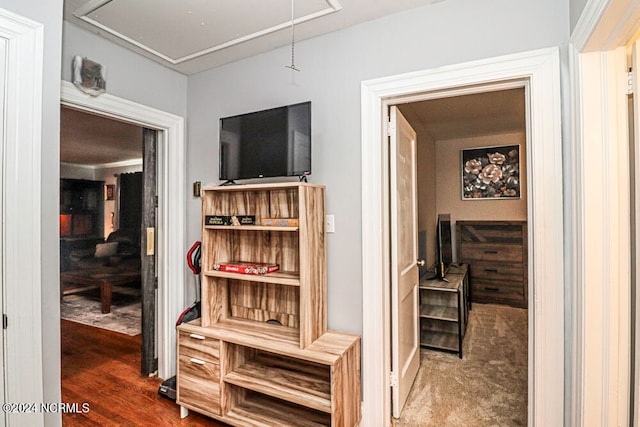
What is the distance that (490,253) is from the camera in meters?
4.93

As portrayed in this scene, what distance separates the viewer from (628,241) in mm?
1345

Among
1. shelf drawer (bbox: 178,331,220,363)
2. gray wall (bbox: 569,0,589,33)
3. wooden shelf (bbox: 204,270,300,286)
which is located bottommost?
shelf drawer (bbox: 178,331,220,363)

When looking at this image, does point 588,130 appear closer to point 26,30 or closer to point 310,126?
point 310,126

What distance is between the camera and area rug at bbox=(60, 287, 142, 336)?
4059 mm

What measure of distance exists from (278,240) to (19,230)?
4.42ft

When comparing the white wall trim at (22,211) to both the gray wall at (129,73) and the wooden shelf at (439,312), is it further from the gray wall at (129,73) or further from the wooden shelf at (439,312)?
the wooden shelf at (439,312)

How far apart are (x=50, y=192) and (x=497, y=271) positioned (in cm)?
527

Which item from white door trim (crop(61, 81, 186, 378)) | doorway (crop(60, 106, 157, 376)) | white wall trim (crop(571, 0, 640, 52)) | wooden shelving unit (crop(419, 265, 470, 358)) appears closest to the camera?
white wall trim (crop(571, 0, 640, 52))

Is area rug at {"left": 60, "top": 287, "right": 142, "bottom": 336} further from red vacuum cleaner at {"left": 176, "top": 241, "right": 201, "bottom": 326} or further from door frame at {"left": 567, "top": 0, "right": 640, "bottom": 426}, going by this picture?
door frame at {"left": 567, "top": 0, "right": 640, "bottom": 426}

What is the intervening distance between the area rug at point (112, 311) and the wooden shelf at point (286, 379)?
7.61ft

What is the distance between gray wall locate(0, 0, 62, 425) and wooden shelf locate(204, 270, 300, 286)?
0.82 m

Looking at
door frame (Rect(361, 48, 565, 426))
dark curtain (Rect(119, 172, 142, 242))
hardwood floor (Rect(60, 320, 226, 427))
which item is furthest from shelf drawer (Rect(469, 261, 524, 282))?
dark curtain (Rect(119, 172, 142, 242))

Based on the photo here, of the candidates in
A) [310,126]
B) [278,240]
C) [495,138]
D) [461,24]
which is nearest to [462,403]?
[278,240]

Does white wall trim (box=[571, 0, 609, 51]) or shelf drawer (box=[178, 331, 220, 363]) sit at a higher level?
white wall trim (box=[571, 0, 609, 51])
